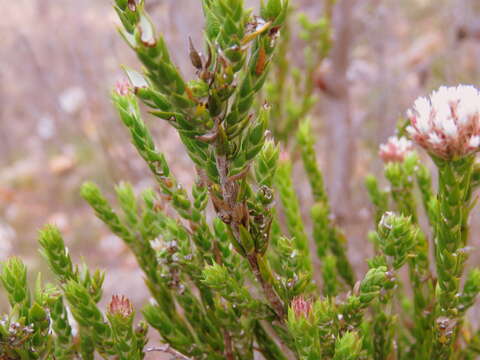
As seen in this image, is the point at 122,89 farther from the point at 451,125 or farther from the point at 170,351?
the point at 451,125

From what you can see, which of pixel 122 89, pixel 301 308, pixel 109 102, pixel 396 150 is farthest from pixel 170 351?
pixel 109 102

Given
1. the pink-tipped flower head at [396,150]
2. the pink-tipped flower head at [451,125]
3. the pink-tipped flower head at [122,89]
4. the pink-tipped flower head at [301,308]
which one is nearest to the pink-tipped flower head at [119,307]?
the pink-tipped flower head at [301,308]

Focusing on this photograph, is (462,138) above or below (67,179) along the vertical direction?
below

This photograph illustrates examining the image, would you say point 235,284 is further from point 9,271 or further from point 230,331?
point 9,271

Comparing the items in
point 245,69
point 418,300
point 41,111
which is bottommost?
point 418,300

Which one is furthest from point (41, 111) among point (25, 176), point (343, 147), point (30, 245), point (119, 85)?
point (119, 85)

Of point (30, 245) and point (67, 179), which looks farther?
point (67, 179)

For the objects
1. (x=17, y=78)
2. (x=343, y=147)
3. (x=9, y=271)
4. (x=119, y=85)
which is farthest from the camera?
(x=17, y=78)
